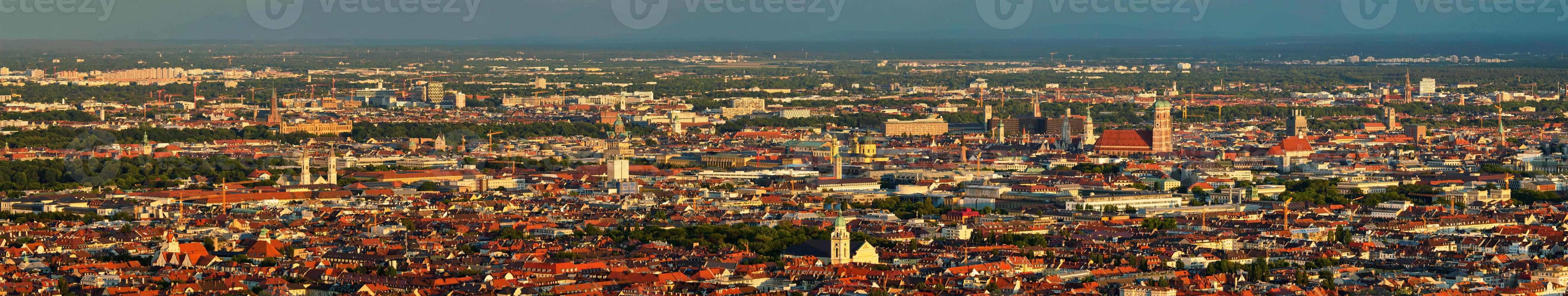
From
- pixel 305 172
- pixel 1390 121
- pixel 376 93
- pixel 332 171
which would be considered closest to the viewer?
pixel 305 172

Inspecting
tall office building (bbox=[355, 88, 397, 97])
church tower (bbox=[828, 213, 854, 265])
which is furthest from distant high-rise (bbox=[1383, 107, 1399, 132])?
church tower (bbox=[828, 213, 854, 265])

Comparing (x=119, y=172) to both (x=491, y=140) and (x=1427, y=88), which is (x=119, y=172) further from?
(x=1427, y=88)

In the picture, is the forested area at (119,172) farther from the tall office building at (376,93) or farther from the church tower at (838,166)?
the tall office building at (376,93)

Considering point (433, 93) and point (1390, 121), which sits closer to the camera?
point (1390, 121)

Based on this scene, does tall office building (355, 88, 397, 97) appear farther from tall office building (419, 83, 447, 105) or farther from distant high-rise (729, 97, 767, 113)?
distant high-rise (729, 97, 767, 113)

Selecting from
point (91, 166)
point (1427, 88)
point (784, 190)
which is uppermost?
point (1427, 88)

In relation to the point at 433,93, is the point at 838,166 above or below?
below

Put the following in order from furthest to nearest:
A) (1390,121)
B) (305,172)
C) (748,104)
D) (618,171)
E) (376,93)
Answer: (376,93)
(748,104)
(1390,121)
(618,171)
(305,172)

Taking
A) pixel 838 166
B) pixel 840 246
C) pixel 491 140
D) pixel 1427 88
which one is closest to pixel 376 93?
pixel 491 140
